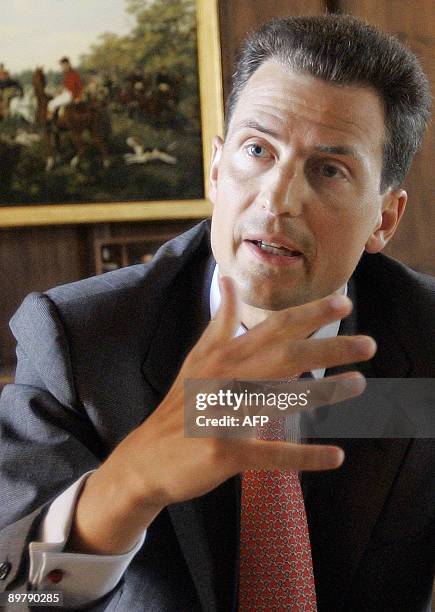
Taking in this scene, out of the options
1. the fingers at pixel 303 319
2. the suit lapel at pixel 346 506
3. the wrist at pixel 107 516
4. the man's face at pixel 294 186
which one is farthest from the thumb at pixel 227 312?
the suit lapel at pixel 346 506

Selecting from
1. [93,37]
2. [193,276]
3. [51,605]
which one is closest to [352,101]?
[193,276]

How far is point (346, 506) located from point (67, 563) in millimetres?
366

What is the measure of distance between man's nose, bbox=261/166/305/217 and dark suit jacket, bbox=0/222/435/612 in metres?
0.17

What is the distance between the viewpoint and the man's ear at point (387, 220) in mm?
989

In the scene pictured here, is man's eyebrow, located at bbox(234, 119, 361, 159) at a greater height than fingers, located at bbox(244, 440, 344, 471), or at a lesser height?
greater

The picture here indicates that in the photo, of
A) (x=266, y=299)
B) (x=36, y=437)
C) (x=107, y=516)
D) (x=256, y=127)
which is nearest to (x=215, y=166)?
(x=256, y=127)

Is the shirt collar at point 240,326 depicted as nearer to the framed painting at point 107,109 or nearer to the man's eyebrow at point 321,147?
the man's eyebrow at point 321,147

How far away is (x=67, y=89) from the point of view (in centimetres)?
152

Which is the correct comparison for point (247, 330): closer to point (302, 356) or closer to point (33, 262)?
point (302, 356)

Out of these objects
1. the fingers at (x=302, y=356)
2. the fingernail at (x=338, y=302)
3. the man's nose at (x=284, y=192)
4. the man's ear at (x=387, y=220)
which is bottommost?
the man's ear at (x=387, y=220)

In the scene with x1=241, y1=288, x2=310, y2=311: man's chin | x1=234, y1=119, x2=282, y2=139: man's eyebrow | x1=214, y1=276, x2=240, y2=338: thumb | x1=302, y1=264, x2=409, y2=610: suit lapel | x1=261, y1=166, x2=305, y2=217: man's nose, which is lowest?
x1=302, y1=264, x2=409, y2=610: suit lapel

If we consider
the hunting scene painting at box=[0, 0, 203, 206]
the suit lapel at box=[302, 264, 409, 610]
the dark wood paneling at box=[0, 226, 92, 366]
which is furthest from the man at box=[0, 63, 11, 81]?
the suit lapel at box=[302, 264, 409, 610]

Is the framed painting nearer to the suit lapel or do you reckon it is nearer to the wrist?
the suit lapel

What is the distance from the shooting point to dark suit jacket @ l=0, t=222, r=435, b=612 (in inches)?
30.6
